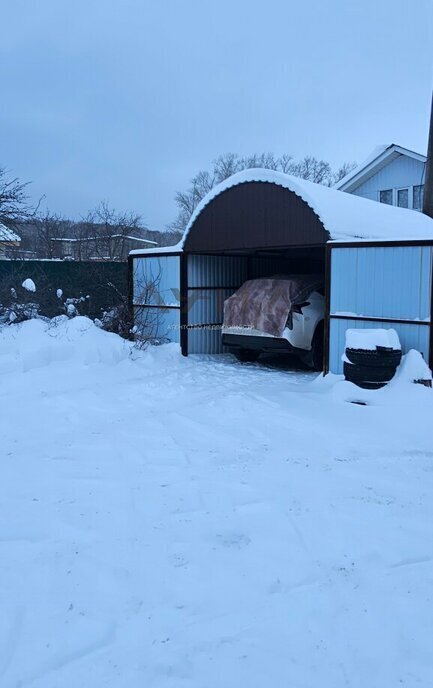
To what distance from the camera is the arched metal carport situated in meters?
8.18

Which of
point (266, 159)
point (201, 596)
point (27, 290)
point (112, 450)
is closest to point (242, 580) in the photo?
point (201, 596)

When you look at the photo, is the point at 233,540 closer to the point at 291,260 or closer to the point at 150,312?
the point at 150,312

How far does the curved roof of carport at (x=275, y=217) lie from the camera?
30.9ft

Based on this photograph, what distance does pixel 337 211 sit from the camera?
9789mm

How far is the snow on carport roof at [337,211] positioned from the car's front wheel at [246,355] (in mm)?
2474

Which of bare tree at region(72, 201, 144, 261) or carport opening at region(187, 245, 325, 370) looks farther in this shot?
bare tree at region(72, 201, 144, 261)

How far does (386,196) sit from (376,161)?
1.35 metres

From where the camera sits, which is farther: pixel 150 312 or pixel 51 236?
pixel 51 236

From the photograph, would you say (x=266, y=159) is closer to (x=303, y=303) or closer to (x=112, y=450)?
(x=303, y=303)

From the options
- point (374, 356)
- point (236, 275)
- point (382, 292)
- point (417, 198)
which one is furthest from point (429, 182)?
point (374, 356)

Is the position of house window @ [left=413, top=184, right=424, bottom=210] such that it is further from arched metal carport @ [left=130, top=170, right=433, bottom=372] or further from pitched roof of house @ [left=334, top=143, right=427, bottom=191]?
arched metal carport @ [left=130, top=170, right=433, bottom=372]

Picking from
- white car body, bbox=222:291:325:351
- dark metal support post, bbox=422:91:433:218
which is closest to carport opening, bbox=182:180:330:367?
white car body, bbox=222:291:325:351

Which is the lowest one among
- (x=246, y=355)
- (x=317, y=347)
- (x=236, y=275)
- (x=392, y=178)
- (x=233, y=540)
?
(x=233, y=540)

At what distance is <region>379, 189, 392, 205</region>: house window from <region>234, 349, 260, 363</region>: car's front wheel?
1193cm
